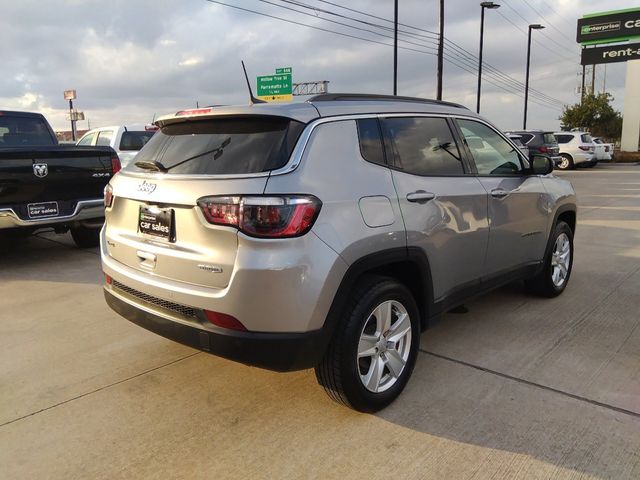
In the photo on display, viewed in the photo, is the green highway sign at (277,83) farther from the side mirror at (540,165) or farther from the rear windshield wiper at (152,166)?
the rear windshield wiper at (152,166)

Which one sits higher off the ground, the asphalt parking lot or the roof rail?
the roof rail

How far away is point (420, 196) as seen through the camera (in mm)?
3260

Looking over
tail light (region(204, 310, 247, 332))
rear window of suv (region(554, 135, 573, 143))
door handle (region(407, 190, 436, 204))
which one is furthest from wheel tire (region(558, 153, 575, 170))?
tail light (region(204, 310, 247, 332))

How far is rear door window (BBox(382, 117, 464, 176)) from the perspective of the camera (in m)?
3.29

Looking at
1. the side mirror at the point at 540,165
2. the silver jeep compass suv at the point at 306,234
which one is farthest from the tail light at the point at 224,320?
the side mirror at the point at 540,165

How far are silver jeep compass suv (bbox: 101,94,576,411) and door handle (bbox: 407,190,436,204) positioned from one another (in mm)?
11

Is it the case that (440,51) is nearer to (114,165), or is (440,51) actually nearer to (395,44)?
(395,44)

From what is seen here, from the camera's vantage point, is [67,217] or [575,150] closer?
[67,217]

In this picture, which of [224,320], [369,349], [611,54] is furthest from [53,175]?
[611,54]

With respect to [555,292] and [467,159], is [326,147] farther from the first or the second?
[555,292]

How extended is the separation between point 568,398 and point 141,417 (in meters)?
2.55

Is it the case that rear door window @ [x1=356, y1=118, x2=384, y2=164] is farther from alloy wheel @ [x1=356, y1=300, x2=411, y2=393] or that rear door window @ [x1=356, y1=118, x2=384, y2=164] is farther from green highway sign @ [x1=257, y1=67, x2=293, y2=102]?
green highway sign @ [x1=257, y1=67, x2=293, y2=102]

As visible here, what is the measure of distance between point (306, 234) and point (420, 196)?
3.25 ft

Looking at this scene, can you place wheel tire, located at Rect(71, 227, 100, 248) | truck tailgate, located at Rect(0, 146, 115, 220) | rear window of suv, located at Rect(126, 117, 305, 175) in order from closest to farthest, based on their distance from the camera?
rear window of suv, located at Rect(126, 117, 305, 175) → truck tailgate, located at Rect(0, 146, 115, 220) → wheel tire, located at Rect(71, 227, 100, 248)
